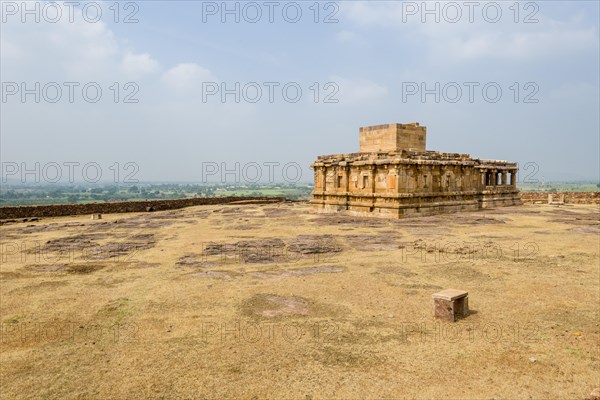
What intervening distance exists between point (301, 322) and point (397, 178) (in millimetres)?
16790

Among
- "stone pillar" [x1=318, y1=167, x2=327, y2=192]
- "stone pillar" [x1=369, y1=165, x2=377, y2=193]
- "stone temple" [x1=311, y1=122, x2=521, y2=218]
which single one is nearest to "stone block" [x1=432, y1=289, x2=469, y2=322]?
"stone temple" [x1=311, y1=122, x2=521, y2=218]

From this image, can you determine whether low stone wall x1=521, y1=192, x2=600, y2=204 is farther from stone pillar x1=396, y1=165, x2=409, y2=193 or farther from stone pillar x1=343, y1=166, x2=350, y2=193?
stone pillar x1=343, y1=166, x2=350, y2=193

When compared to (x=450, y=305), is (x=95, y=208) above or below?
above

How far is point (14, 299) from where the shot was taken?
8.15 m

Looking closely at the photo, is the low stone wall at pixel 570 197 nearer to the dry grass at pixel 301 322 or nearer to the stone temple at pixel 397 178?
the stone temple at pixel 397 178

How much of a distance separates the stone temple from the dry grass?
372 inches

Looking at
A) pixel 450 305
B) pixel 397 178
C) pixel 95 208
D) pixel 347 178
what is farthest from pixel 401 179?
pixel 95 208

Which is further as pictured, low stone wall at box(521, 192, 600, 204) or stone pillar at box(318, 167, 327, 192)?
low stone wall at box(521, 192, 600, 204)

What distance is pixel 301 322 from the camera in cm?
661

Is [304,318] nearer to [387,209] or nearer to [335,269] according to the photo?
[335,269]

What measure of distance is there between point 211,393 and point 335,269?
6045 millimetres

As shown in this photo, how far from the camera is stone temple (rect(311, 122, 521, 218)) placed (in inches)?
890

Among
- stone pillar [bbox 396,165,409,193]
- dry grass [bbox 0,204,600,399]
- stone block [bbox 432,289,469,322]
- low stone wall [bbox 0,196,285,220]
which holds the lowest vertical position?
dry grass [bbox 0,204,600,399]

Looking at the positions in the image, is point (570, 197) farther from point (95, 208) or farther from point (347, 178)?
point (95, 208)
